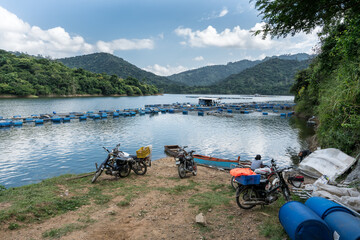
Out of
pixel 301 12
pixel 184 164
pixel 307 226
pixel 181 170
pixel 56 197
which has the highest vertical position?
pixel 301 12

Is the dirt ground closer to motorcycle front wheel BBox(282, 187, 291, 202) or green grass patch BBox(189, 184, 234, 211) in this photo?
green grass patch BBox(189, 184, 234, 211)

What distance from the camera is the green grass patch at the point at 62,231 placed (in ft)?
16.1

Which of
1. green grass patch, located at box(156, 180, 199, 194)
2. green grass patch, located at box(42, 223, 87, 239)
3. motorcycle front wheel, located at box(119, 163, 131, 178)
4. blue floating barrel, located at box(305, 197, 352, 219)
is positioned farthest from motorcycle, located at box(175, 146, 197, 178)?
blue floating barrel, located at box(305, 197, 352, 219)

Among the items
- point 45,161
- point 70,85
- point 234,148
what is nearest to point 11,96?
point 70,85

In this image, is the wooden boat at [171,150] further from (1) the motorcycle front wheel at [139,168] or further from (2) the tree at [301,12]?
(2) the tree at [301,12]

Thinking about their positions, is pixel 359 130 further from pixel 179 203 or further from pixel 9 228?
pixel 9 228

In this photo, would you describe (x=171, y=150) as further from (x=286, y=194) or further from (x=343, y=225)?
(x=343, y=225)

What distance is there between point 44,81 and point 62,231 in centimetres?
11498

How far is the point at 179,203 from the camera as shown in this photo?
7.09m

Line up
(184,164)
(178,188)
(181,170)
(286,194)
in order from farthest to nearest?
(184,164) < (181,170) < (178,188) < (286,194)

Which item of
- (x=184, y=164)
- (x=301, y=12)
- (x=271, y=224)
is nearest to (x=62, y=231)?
(x=271, y=224)

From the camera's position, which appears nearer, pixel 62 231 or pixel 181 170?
pixel 62 231

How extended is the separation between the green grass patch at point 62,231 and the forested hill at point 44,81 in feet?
342

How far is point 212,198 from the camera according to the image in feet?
24.3
